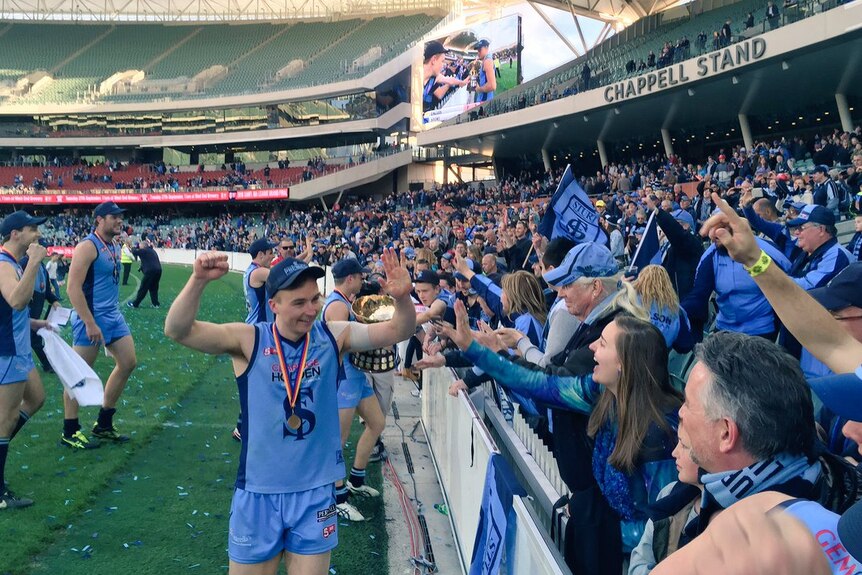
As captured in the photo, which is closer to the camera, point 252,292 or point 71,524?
point 71,524

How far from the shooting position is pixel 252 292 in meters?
6.90

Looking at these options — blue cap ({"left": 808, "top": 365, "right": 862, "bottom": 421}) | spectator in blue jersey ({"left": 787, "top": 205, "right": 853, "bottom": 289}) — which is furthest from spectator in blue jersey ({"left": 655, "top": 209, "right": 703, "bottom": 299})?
blue cap ({"left": 808, "top": 365, "right": 862, "bottom": 421})

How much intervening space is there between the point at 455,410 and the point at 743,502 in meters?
3.94

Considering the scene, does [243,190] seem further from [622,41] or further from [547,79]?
[622,41]

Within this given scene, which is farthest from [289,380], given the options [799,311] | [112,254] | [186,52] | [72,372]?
[186,52]

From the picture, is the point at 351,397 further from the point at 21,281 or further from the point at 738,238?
the point at 738,238

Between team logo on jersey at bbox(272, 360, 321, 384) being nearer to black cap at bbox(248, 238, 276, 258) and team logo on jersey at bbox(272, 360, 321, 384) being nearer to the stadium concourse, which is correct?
the stadium concourse

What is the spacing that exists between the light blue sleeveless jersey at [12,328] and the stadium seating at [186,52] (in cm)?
5457

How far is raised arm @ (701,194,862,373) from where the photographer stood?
2.14 metres

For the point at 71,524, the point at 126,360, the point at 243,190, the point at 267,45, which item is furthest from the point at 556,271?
the point at 267,45

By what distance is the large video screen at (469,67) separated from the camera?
42.1m

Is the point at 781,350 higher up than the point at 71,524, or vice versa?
the point at 781,350

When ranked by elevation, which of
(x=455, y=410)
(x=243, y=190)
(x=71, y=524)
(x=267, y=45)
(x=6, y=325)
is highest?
(x=267, y=45)

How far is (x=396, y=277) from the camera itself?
11.3 feet
